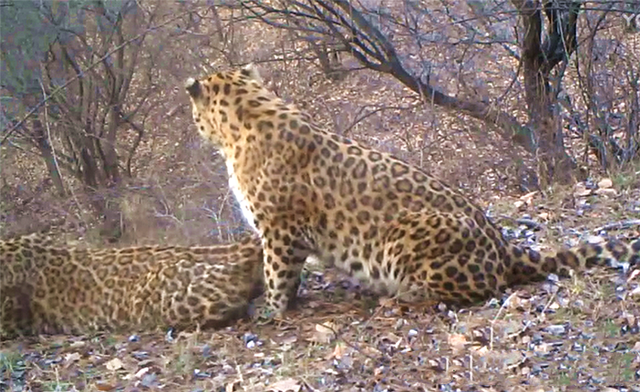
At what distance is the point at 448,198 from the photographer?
23.1 ft

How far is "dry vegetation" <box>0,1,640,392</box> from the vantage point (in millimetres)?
5867

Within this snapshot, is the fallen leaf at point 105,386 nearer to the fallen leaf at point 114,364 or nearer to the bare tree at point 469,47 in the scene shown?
the fallen leaf at point 114,364

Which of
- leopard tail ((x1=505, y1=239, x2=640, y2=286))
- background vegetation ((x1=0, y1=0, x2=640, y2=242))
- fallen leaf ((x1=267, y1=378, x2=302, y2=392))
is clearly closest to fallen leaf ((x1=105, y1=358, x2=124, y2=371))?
fallen leaf ((x1=267, y1=378, x2=302, y2=392))

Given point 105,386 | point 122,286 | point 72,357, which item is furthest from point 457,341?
point 122,286

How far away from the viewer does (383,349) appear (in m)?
6.12

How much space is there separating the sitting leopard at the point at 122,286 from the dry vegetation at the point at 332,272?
17cm

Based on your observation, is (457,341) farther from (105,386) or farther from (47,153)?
(47,153)

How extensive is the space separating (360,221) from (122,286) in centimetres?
167

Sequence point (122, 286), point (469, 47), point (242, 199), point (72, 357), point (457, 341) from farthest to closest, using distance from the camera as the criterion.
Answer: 1. point (469, 47)
2. point (122, 286)
3. point (242, 199)
4. point (72, 357)
5. point (457, 341)

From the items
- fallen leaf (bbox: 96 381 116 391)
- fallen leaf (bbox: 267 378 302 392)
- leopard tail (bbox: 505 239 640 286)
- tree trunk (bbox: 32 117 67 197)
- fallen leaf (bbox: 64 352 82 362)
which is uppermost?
tree trunk (bbox: 32 117 67 197)

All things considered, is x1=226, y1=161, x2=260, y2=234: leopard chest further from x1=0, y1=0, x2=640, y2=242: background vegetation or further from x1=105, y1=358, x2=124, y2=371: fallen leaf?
x1=0, y1=0, x2=640, y2=242: background vegetation

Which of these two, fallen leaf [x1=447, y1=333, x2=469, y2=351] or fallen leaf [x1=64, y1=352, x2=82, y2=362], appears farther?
fallen leaf [x1=64, y1=352, x2=82, y2=362]

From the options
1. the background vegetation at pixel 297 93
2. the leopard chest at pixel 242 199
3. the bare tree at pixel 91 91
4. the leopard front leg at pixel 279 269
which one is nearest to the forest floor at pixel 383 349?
the leopard front leg at pixel 279 269

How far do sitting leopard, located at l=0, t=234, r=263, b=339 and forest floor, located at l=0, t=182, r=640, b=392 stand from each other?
6.1 inches
